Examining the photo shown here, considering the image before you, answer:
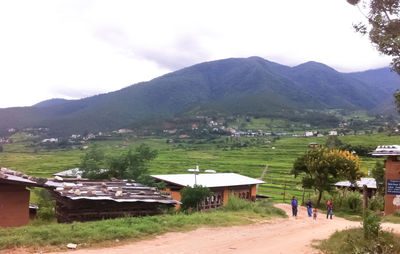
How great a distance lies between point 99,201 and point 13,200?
10.1 feet

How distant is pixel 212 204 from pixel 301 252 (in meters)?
15.3

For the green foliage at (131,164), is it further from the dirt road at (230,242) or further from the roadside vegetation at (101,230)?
the dirt road at (230,242)

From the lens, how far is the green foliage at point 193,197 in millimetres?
20134

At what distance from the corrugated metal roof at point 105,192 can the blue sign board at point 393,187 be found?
12.0 meters

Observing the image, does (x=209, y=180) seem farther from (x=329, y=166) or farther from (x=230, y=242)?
(x=230, y=242)

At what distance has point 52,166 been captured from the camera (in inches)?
2473

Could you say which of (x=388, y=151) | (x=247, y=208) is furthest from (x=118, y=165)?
(x=388, y=151)

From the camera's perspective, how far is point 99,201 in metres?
14.1

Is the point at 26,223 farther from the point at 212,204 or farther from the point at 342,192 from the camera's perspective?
the point at 342,192

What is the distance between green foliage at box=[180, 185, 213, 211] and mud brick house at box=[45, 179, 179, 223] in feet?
13.3

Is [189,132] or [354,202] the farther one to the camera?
[189,132]

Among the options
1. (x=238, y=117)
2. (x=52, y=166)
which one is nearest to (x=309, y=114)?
(x=238, y=117)

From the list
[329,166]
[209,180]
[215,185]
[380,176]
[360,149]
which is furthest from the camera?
[360,149]

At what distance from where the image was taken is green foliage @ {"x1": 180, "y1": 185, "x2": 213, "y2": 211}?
66.1ft
